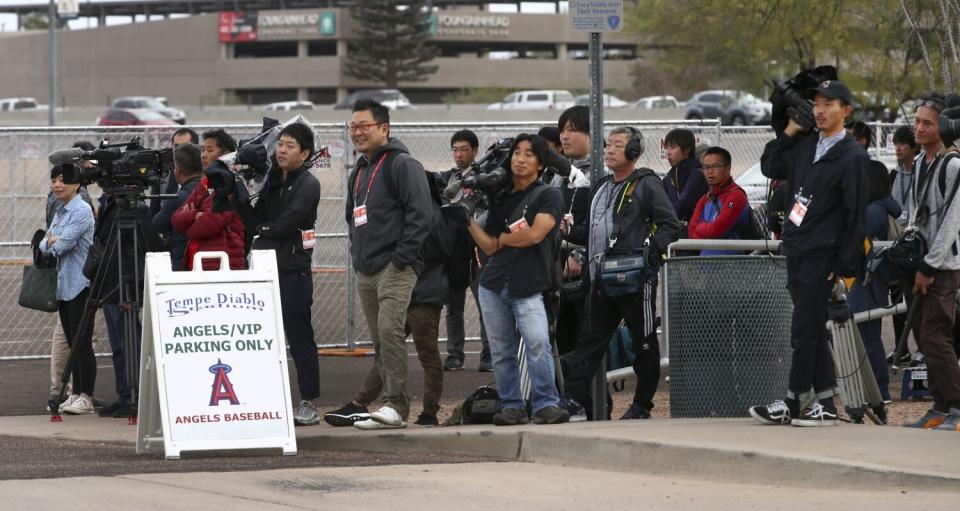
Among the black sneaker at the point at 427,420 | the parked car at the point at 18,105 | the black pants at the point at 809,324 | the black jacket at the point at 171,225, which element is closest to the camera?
the black pants at the point at 809,324

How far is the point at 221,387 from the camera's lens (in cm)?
906

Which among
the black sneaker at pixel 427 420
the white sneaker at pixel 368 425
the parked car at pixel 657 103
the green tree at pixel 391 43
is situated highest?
the green tree at pixel 391 43

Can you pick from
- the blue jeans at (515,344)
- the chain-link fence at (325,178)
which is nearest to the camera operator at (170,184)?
the chain-link fence at (325,178)

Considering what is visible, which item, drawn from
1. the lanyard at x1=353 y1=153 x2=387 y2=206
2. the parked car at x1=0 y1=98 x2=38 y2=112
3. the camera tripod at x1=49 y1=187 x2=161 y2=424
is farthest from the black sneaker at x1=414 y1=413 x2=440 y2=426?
the parked car at x1=0 y1=98 x2=38 y2=112

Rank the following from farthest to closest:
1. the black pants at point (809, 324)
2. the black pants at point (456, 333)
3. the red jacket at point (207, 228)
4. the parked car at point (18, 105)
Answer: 1. the parked car at point (18, 105)
2. the black pants at point (456, 333)
3. the red jacket at point (207, 228)
4. the black pants at point (809, 324)

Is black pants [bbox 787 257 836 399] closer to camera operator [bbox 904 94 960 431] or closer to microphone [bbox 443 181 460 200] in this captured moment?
camera operator [bbox 904 94 960 431]

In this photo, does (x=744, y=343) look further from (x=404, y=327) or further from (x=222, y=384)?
(x=222, y=384)

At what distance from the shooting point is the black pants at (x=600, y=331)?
999cm

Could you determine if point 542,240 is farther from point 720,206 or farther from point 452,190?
point 720,206

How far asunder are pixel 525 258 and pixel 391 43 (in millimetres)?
89369

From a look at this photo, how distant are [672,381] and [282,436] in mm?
2715

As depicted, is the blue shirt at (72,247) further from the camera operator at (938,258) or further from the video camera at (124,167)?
the camera operator at (938,258)

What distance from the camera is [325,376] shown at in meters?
13.5

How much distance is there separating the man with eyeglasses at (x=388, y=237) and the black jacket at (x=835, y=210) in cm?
237
